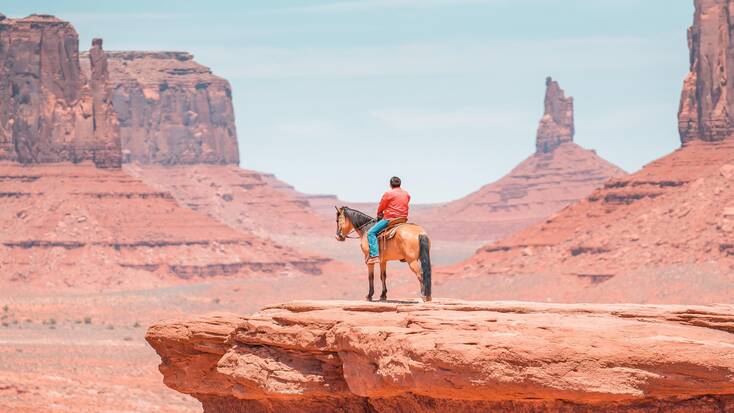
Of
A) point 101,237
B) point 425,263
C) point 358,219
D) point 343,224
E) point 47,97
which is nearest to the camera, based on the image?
point 425,263

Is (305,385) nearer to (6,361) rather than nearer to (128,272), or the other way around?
(6,361)

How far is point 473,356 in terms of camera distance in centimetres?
2211

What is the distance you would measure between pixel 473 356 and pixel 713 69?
83.1 metres

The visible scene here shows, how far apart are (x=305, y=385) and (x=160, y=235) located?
373ft

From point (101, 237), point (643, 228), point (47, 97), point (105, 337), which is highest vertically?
point (47, 97)

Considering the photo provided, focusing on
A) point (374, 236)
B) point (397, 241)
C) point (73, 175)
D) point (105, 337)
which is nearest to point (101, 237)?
point (73, 175)

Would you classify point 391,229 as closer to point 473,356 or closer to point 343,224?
point 343,224

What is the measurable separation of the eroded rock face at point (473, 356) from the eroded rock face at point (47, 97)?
112 m

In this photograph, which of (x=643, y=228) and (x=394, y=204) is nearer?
(x=394, y=204)

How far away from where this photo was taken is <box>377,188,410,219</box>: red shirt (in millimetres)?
26875

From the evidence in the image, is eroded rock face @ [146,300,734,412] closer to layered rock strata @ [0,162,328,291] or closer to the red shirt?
the red shirt

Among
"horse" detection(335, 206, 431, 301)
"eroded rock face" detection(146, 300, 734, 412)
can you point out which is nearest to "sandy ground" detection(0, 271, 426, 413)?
"eroded rock face" detection(146, 300, 734, 412)

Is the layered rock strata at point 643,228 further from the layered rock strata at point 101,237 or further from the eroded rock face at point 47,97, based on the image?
the eroded rock face at point 47,97

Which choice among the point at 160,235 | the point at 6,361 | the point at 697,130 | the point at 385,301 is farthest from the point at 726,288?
the point at 160,235
